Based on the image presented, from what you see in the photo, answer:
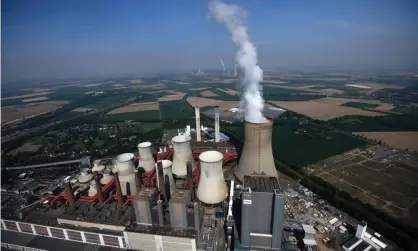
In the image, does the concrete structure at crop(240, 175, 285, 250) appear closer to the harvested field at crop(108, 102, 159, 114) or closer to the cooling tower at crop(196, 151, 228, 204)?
the cooling tower at crop(196, 151, 228, 204)

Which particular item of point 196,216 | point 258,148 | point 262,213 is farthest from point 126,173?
point 262,213

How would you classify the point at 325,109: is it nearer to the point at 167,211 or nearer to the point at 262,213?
the point at 262,213

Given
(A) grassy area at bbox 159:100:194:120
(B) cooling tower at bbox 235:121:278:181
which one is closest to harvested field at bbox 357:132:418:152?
(B) cooling tower at bbox 235:121:278:181

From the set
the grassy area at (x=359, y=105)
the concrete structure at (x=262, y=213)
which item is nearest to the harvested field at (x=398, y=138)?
the grassy area at (x=359, y=105)

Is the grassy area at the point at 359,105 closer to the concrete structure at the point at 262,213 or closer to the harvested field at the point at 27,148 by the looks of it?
the concrete structure at the point at 262,213

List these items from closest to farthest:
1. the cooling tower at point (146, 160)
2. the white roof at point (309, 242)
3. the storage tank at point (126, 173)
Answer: the white roof at point (309, 242)
the storage tank at point (126, 173)
the cooling tower at point (146, 160)

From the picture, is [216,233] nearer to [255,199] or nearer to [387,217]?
[255,199]
